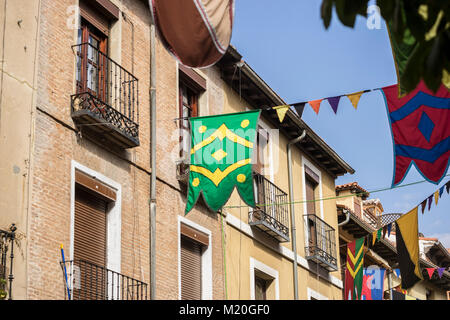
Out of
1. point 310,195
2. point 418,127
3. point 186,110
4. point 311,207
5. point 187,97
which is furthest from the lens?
point 310,195

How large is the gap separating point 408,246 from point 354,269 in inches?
157

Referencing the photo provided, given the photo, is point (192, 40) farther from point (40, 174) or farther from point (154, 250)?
point (154, 250)

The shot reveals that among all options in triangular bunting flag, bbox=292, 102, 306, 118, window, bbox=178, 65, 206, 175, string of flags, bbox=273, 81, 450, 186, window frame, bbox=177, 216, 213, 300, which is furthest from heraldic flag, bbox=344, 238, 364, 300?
triangular bunting flag, bbox=292, 102, 306, 118

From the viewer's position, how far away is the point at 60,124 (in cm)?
1198

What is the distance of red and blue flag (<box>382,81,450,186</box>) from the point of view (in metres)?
12.4

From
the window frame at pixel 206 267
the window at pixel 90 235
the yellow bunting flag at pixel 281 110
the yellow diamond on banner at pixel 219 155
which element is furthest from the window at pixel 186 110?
the yellow bunting flag at pixel 281 110

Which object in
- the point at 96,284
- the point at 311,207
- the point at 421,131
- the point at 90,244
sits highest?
the point at 311,207

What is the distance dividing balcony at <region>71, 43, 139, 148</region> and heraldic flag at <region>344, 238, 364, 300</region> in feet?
25.4

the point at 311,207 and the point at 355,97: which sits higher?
the point at 311,207

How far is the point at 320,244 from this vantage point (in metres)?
20.7

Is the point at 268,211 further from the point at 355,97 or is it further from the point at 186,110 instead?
the point at 355,97

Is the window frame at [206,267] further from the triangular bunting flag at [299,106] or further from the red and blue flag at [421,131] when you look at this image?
the red and blue flag at [421,131]

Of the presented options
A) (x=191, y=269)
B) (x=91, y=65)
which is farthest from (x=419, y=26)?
(x=191, y=269)

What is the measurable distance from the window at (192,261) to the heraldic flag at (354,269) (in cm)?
521
